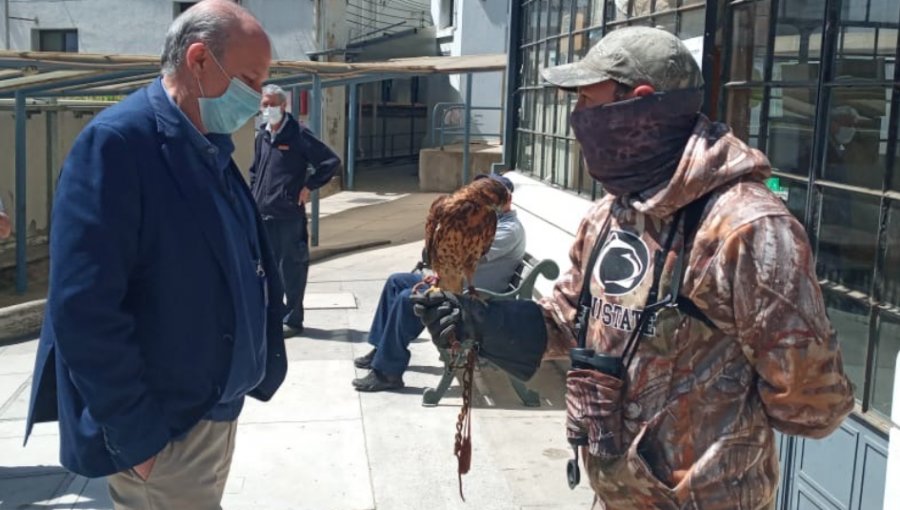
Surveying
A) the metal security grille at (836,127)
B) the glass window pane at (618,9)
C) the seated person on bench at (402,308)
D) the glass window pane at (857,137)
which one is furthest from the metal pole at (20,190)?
the glass window pane at (857,137)

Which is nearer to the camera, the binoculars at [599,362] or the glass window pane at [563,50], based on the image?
the binoculars at [599,362]

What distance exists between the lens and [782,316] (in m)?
1.91

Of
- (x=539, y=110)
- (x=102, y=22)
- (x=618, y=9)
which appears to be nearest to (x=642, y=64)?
(x=618, y=9)

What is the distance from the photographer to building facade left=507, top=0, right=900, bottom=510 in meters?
3.35

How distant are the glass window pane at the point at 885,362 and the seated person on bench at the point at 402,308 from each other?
252 centimetres

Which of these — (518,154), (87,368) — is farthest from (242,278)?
(518,154)

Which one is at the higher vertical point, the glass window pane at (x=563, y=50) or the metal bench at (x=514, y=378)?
the glass window pane at (x=563, y=50)

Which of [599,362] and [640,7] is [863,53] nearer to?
[599,362]

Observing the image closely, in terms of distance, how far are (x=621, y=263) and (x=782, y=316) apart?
387 millimetres

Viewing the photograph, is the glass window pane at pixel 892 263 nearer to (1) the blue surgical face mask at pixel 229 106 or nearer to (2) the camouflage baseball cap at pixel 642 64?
(2) the camouflage baseball cap at pixel 642 64

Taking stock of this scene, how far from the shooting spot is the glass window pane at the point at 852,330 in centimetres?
350

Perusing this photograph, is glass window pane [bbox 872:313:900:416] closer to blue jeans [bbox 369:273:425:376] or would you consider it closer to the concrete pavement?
the concrete pavement

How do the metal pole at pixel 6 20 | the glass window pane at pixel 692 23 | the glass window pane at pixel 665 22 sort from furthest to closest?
1. the metal pole at pixel 6 20
2. the glass window pane at pixel 665 22
3. the glass window pane at pixel 692 23

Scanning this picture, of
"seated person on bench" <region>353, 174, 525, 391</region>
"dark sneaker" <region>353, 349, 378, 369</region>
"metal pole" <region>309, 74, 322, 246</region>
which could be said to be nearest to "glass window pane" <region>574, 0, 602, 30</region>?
"seated person on bench" <region>353, 174, 525, 391</region>
